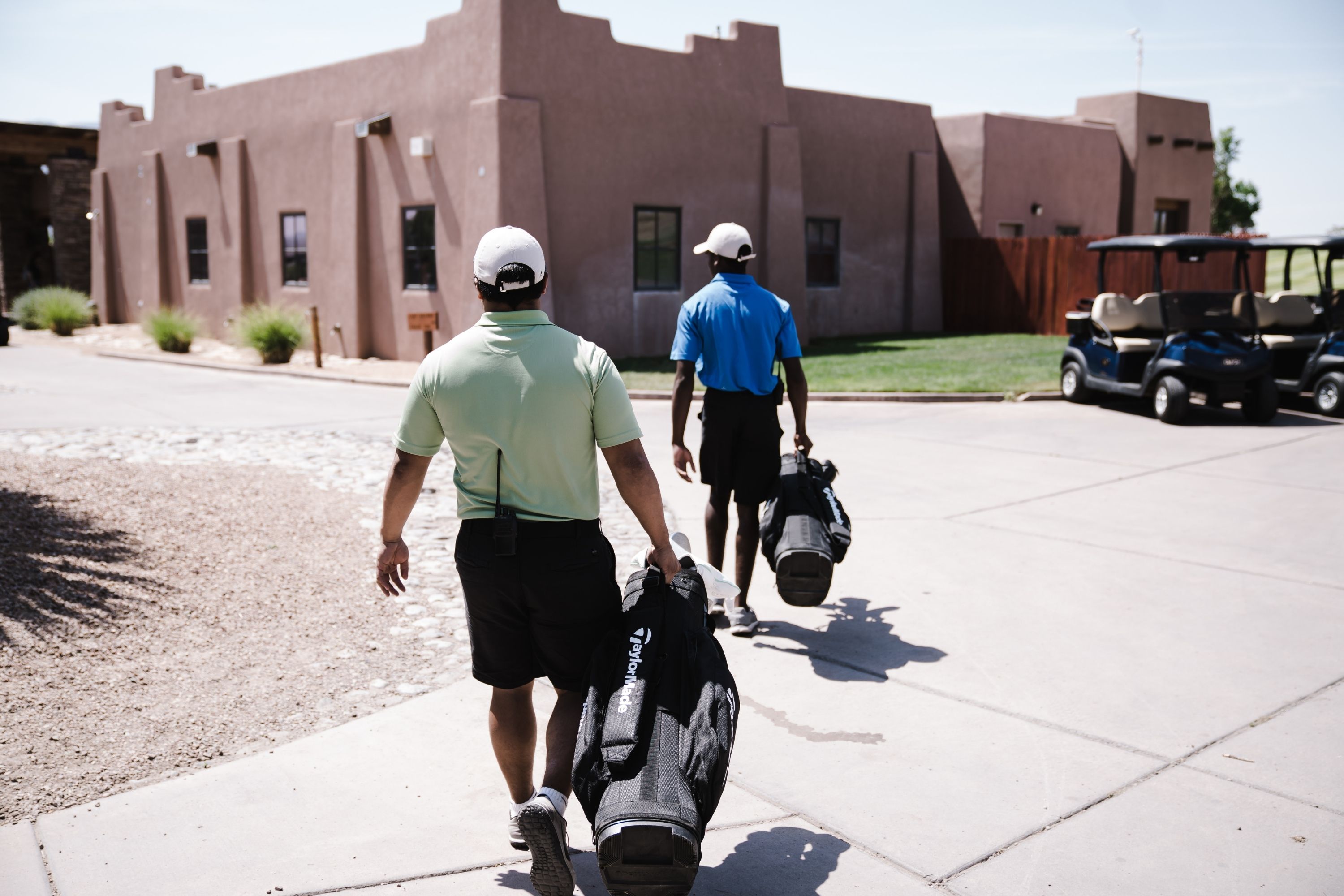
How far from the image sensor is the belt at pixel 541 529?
329cm

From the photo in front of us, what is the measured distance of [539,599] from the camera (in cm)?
328

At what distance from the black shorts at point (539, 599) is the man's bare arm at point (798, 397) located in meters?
2.56

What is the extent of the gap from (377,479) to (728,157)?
13.5 m

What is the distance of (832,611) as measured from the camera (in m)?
6.16

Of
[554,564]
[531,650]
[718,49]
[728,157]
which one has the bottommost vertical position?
[531,650]

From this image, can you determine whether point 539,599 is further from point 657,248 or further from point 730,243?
point 657,248

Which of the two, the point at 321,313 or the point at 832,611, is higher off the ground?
the point at 321,313

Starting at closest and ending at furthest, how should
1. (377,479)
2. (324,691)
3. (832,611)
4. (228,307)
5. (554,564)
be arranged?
1. (554,564)
2. (324,691)
3. (832,611)
4. (377,479)
5. (228,307)

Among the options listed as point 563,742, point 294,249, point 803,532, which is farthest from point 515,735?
point 294,249

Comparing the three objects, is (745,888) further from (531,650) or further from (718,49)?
(718,49)

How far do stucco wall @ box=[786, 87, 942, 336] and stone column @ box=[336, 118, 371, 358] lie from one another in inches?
347

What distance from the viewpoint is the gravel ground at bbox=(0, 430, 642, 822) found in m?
4.37

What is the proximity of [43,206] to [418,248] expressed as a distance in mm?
22441

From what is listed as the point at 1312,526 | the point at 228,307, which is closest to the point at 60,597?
the point at 1312,526
